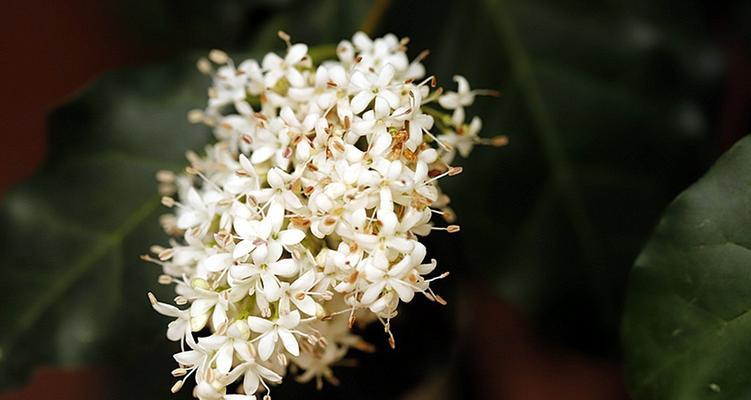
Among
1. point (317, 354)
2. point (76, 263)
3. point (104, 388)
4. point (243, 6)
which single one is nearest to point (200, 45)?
point (243, 6)

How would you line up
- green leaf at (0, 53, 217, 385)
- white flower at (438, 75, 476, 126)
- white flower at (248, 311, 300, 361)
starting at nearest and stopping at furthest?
white flower at (248, 311, 300, 361) → white flower at (438, 75, 476, 126) → green leaf at (0, 53, 217, 385)

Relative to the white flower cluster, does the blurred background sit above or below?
below

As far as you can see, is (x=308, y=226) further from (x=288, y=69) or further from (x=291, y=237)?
(x=288, y=69)

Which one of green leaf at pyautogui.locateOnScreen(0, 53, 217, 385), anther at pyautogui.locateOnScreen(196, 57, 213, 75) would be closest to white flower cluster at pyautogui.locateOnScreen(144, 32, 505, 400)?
anther at pyautogui.locateOnScreen(196, 57, 213, 75)

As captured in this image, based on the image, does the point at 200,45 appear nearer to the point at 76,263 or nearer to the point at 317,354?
the point at 76,263

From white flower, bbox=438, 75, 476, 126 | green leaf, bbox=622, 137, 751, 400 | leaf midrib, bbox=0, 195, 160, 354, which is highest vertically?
white flower, bbox=438, 75, 476, 126

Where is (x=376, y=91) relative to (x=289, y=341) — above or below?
above

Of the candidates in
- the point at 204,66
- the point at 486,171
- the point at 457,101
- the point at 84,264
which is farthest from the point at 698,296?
the point at 84,264

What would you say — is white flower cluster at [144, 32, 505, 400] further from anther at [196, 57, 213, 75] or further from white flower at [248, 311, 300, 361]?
anther at [196, 57, 213, 75]
